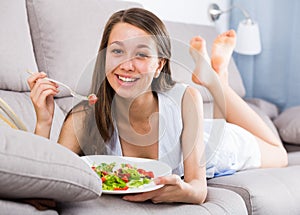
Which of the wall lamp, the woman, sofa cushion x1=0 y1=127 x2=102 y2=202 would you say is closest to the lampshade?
the wall lamp

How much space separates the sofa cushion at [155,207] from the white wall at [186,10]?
1.51m

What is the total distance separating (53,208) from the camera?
1.11 metres

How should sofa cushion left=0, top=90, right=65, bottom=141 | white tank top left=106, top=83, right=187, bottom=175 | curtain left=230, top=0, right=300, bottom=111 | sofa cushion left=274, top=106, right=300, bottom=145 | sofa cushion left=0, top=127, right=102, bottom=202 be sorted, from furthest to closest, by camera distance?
1. curtain left=230, top=0, right=300, bottom=111
2. sofa cushion left=274, top=106, right=300, bottom=145
3. sofa cushion left=0, top=90, right=65, bottom=141
4. white tank top left=106, top=83, right=187, bottom=175
5. sofa cushion left=0, top=127, right=102, bottom=202

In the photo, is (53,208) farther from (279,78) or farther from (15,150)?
(279,78)

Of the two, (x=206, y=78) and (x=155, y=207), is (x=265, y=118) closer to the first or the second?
(x=206, y=78)

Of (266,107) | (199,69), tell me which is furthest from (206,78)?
(266,107)

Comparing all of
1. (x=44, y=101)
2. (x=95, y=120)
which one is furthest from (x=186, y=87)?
(x=44, y=101)

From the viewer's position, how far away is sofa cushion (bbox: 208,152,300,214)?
1.55 m

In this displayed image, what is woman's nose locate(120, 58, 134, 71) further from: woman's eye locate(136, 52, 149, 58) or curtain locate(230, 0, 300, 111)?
curtain locate(230, 0, 300, 111)

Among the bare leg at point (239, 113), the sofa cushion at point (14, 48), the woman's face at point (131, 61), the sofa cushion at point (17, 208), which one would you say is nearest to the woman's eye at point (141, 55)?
the woman's face at point (131, 61)

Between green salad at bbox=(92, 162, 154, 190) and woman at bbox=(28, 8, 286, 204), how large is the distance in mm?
37

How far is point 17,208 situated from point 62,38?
1.05 meters

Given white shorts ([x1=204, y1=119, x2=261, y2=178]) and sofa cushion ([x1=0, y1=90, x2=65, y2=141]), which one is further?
white shorts ([x1=204, y1=119, x2=261, y2=178])

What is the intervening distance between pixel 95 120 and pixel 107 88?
0.09m
